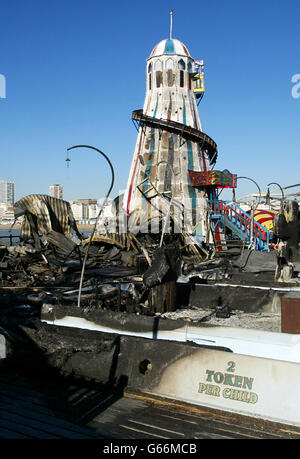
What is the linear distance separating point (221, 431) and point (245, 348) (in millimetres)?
2403

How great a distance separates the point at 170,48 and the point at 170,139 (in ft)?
29.8

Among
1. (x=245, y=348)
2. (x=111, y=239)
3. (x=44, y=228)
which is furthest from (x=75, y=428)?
(x=44, y=228)

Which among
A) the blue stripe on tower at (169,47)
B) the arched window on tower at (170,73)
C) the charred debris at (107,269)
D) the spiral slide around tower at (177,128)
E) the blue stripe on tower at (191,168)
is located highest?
the blue stripe on tower at (169,47)

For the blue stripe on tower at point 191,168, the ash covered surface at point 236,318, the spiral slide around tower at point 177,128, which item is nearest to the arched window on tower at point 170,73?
the spiral slide around tower at point 177,128

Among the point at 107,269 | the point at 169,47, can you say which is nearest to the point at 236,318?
the point at 107,269

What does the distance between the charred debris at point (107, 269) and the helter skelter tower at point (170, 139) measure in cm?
576

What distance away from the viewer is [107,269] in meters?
24.0

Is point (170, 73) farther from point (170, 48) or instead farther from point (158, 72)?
point (170, 48)

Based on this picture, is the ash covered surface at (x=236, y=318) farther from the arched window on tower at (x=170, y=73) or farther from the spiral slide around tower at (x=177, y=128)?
the arched window on tower at (x=170, y=73)

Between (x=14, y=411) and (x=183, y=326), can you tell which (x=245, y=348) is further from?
(x=14, y=411)

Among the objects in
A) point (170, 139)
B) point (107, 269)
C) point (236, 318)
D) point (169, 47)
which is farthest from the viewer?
point (169, 47)

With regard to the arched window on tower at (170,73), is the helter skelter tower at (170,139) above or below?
below

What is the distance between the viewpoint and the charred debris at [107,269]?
1209 centimetres

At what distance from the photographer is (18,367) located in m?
8.62
